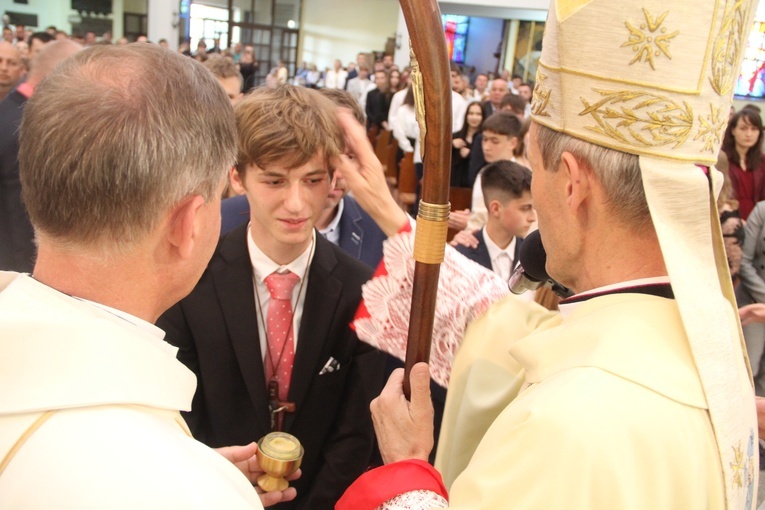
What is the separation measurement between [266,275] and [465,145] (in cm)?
565

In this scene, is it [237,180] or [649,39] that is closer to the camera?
[649,39]

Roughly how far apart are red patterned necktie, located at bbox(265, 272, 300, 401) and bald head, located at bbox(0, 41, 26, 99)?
13.8ft

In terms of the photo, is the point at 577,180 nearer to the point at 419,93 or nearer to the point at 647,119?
the point at 647,119

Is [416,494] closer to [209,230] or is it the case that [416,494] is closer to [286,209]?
[209,230]

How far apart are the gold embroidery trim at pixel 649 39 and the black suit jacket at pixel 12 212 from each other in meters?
3.10

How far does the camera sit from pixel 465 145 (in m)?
7.43

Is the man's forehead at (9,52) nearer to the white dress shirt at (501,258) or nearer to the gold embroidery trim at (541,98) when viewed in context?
the white dress shirt at (501,258)

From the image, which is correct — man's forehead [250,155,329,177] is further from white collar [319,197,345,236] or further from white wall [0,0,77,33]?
white wall [0,0,77,33]

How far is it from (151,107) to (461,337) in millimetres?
947

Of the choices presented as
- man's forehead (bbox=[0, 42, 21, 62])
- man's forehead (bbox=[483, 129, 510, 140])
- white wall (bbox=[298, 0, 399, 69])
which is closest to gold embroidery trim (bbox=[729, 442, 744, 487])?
man's forehead (bbox=[483, 129, 510, 140])

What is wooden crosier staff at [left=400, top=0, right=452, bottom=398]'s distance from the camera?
1313 mm

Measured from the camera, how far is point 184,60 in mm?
1108

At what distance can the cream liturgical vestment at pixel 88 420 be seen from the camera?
835 millimetres

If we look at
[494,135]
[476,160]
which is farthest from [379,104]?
[494,135]
